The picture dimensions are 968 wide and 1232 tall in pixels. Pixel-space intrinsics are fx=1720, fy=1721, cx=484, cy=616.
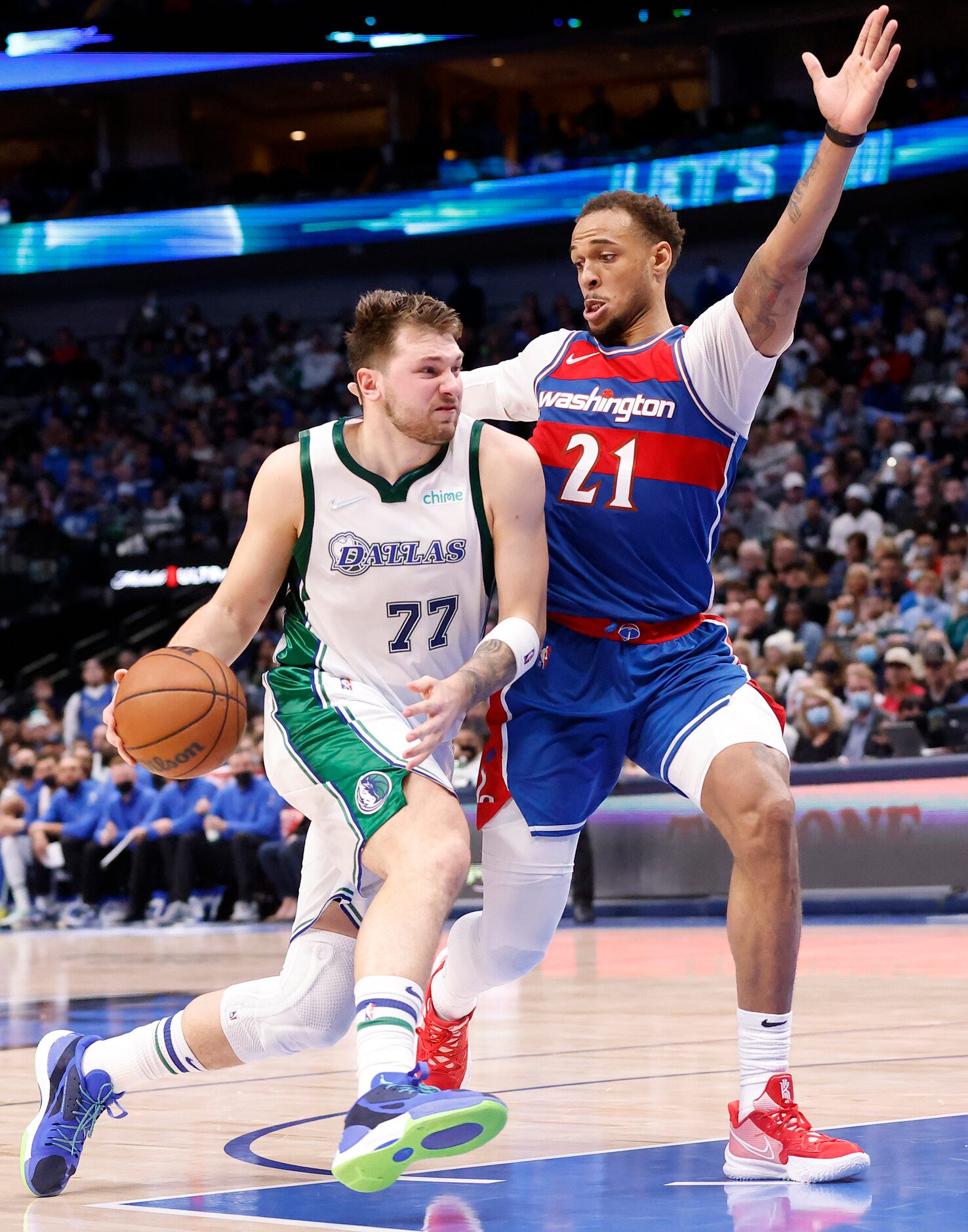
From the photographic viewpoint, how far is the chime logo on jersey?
13.5ft

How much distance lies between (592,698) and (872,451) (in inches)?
552

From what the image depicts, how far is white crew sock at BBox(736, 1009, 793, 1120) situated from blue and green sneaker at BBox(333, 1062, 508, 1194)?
40.9 inches

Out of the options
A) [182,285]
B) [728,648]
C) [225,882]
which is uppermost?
[182,285]

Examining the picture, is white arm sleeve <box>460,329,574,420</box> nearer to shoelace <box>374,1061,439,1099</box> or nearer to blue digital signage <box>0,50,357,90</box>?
shoelace <box>374,1061,439,1099</box>

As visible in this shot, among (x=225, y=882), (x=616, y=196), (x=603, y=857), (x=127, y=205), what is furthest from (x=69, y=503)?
(x=616, y=196)

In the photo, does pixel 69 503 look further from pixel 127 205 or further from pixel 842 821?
pixel 842 821

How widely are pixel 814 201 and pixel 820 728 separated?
8993 millimetres

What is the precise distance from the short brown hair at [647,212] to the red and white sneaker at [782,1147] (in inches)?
88.4

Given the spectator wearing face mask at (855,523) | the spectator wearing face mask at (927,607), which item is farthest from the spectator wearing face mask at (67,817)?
the spectator wearing face mask at (927,607)

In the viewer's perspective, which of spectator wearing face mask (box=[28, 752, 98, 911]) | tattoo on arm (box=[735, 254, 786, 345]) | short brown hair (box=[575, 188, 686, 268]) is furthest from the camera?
spectator wearing face mask (box=[28, 752, 98, 911])

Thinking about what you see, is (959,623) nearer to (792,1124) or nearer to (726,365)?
(726,365)

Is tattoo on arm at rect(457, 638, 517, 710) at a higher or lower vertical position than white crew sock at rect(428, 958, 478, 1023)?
higher

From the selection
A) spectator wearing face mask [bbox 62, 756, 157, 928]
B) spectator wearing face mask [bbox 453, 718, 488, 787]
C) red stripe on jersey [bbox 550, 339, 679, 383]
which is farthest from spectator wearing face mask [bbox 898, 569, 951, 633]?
red stripe on jersey [bbox 550, 339, 679, 383]

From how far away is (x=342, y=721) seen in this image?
4.02 meters
